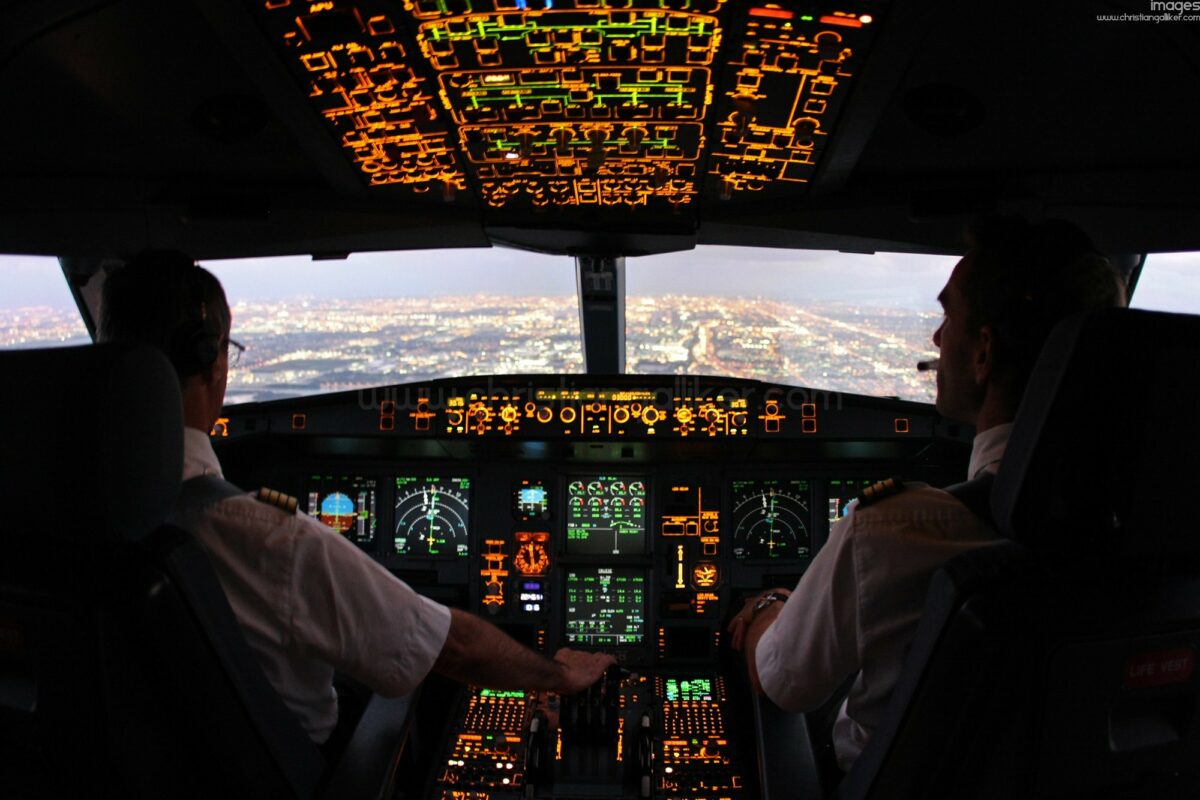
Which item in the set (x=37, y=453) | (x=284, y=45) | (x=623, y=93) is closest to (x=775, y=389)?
(x=623, y=93)

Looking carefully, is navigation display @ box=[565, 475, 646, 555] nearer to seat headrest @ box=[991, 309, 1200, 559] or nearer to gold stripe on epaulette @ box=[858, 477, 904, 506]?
gold stripe on epaulette @ box=[858, 477, 904, 506]

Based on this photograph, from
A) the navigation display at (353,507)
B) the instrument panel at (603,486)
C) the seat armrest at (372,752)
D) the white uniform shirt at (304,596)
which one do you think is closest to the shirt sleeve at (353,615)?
the white uniform shirt at (304,596)

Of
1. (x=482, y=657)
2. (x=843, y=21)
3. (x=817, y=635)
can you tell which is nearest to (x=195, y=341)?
(x=482, y=657)

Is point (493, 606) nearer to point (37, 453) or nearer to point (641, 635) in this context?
point (641, 635)

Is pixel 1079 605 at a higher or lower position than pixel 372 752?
higher

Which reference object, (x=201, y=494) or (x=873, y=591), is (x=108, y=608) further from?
(x=873, y=591)

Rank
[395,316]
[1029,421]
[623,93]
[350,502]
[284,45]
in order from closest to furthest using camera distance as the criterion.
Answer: [1029,421] → [284,45] → [623,93] → [350,502] → [395,316]

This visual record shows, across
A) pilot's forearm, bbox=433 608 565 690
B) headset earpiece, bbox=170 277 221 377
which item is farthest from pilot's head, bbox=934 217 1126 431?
headset earpiece, bbox=170 277 221 377
